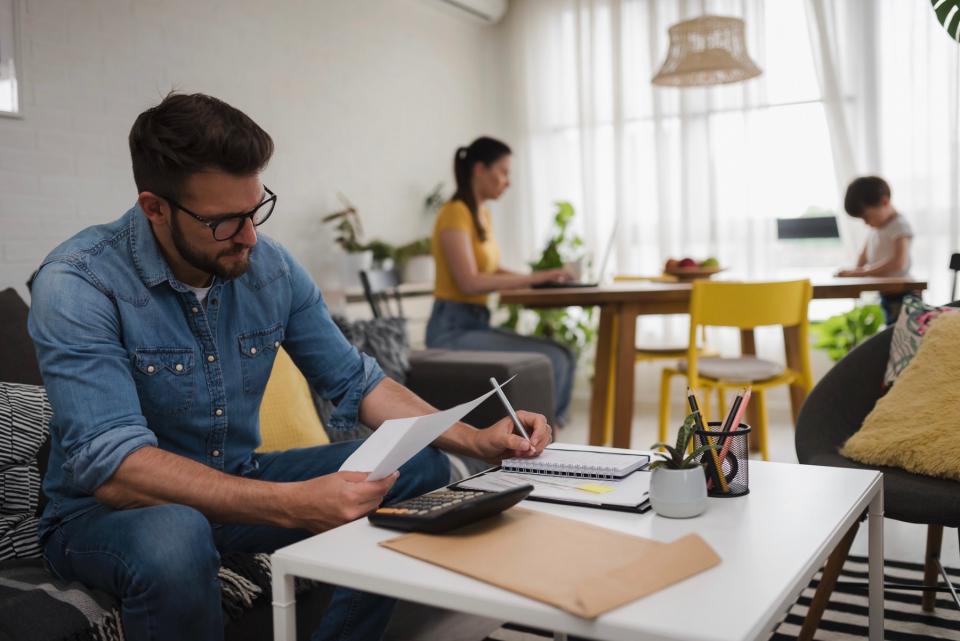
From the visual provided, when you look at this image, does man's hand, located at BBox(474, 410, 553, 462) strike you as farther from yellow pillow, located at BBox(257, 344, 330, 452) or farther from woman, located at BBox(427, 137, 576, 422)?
woman, located at BBox(427, 137, 576, 422)

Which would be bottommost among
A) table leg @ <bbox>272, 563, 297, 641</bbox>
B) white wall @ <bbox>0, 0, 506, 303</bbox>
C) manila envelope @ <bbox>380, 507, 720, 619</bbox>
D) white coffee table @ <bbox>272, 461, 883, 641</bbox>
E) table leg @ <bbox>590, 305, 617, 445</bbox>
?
table leg @ <bbox>590, 305, 617, 445</bbox>

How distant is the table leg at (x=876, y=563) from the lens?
1.34 metres

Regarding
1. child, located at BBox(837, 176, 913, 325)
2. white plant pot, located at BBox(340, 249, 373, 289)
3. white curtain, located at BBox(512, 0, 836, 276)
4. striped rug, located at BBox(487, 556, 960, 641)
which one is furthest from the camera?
white curtain, located at BBox(512, 0, 836, 276)

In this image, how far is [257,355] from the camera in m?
1.53

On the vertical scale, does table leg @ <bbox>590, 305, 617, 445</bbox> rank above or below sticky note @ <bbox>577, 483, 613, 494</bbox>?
below

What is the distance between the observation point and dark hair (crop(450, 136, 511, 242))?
354 centimetres

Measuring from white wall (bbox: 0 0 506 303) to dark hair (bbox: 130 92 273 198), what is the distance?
5.66 feet

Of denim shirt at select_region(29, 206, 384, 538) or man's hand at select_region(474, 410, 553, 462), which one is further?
man's hand at select_region(474, 410, 553, 462)

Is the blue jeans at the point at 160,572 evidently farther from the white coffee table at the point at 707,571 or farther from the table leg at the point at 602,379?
the table leg at the point at 602,379

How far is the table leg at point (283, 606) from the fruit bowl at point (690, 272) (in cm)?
257

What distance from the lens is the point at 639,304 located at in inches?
124

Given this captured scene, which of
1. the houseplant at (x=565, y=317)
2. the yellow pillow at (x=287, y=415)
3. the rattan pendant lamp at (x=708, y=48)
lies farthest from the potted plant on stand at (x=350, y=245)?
the yellow pillow at (x=287, y=415)

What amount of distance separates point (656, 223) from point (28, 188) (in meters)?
3.28

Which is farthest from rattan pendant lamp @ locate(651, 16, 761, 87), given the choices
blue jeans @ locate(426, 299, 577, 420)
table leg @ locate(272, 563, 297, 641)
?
table leg @ locate(272, 563, 297, 641)
